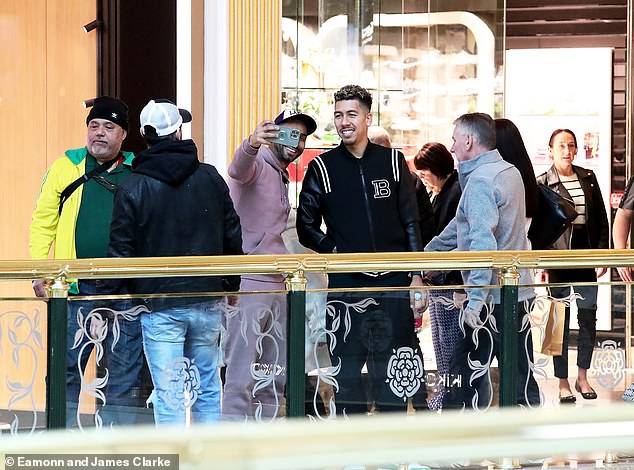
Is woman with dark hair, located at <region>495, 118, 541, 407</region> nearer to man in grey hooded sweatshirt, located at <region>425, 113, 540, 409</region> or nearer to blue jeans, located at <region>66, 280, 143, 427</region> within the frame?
man in grey hooded sweatshirt, located at <region>425, 113, 540, 409</region>

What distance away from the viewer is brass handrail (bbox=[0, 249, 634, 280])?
499 centimetres

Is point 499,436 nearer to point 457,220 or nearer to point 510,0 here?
point 457,220

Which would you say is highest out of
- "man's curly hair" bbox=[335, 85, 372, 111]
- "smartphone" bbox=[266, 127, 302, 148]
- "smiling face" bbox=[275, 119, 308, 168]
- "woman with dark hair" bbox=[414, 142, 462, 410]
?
Result: "man's curly hair" bbox=[335, 85, 372, 111]

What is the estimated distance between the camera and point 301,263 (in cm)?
516

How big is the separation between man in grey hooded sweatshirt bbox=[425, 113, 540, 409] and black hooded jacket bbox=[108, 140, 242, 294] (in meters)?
1.15

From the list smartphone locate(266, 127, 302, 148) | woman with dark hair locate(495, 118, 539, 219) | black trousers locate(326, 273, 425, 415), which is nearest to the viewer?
black trousers locate(326, 273, 425, 415)

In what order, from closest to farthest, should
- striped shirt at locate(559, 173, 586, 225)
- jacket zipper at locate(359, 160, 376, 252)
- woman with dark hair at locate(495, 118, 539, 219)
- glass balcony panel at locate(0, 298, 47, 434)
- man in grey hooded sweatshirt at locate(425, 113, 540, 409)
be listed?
glass balcony panel at locate(0, 298, 47, 434) → man in grey hooded sweatshirt at locate(425, 113, 540, 409) → jacket zipper at locate(359, 160, 376, 252) → woman with dark hair at locate(495, 118, 539, 219) → striped shirt at locate(559, 173, 586, 225)

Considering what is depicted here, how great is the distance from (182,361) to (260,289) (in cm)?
70

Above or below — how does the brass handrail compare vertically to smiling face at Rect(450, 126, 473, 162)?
below

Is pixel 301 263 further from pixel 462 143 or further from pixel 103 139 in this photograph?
pixel 103 139

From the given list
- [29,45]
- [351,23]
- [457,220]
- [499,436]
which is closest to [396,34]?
[351,23]

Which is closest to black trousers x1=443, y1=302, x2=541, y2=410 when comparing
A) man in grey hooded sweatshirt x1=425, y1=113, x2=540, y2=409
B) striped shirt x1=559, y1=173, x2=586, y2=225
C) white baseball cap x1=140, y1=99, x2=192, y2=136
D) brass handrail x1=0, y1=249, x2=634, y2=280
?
man in grey hooded sweatshirt x1=425, y1=113, x2=540, y2=409

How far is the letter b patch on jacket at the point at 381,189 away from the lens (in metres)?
5.58

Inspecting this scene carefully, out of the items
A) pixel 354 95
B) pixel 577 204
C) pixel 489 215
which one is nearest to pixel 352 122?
pixel 354 95
